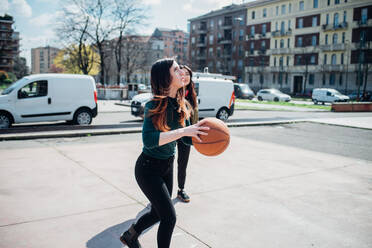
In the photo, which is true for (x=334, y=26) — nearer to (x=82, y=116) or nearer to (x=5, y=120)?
(x=82, y=116)

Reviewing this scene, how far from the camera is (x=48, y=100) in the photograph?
39.3ft

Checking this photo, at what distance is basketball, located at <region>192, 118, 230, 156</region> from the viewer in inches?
115

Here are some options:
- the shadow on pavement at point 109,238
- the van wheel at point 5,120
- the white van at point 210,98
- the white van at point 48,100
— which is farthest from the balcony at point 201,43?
the shadow on pavement at point 109,238

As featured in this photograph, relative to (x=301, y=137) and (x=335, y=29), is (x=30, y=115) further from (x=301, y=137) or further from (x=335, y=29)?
(x=335, y=29)

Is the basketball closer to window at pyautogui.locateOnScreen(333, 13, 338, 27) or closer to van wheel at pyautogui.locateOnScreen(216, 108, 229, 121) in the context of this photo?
van wheel at pyautogui.locateOnScreen(216, 108, 229, 121)

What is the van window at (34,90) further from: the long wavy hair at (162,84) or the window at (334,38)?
the window at (334,38)

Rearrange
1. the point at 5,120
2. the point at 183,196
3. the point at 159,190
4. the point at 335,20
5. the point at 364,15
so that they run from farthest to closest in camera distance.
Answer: the point at 335,20, the point at 364,15, the point at 5,120, the point at 183,196, the point at 159,190

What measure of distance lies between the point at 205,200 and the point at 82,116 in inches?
370

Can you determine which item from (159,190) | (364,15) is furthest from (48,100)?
(364,15)

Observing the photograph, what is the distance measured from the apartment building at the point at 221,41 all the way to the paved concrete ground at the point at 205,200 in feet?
213

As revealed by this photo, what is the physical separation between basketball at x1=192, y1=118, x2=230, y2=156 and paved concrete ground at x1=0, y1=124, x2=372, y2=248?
3.48ft

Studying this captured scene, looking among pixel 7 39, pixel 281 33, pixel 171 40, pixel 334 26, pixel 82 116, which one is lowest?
pixel 82 116

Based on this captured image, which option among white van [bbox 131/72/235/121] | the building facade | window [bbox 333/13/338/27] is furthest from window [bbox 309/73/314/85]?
the building facade

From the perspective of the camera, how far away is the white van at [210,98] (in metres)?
14.8
